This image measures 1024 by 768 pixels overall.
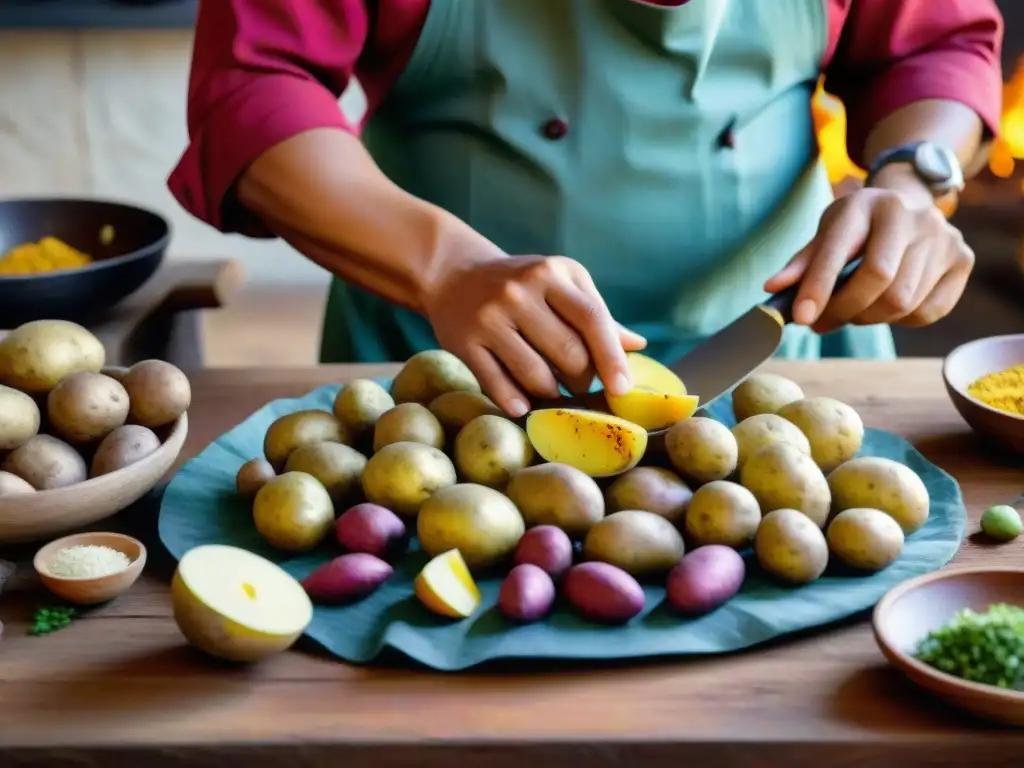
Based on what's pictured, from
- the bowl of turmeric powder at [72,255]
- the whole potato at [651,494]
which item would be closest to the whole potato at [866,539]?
the whole potato at [651,494]

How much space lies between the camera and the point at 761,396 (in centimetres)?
101

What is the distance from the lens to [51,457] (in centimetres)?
87

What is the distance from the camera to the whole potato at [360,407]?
39.6 inches

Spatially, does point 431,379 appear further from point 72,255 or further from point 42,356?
point 72,255

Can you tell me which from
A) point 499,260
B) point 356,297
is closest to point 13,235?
point 356,297

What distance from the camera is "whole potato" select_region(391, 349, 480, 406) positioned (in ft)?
3.39

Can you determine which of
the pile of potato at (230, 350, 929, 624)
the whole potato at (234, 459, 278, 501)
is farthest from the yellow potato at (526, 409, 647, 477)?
the whole potato at (234, 459, 278, 501)

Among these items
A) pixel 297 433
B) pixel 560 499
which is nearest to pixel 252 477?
pixel 297 433

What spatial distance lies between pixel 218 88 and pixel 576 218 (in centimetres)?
39

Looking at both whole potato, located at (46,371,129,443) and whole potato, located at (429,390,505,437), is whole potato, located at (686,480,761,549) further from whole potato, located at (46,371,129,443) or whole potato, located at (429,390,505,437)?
whole potato, located at (46,371,129,443)

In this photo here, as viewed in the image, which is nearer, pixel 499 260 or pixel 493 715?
pixel 493 715

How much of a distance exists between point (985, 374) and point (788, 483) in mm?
396

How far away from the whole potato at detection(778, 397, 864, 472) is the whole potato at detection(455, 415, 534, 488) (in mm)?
231

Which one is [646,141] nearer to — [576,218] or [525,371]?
[576,218]
